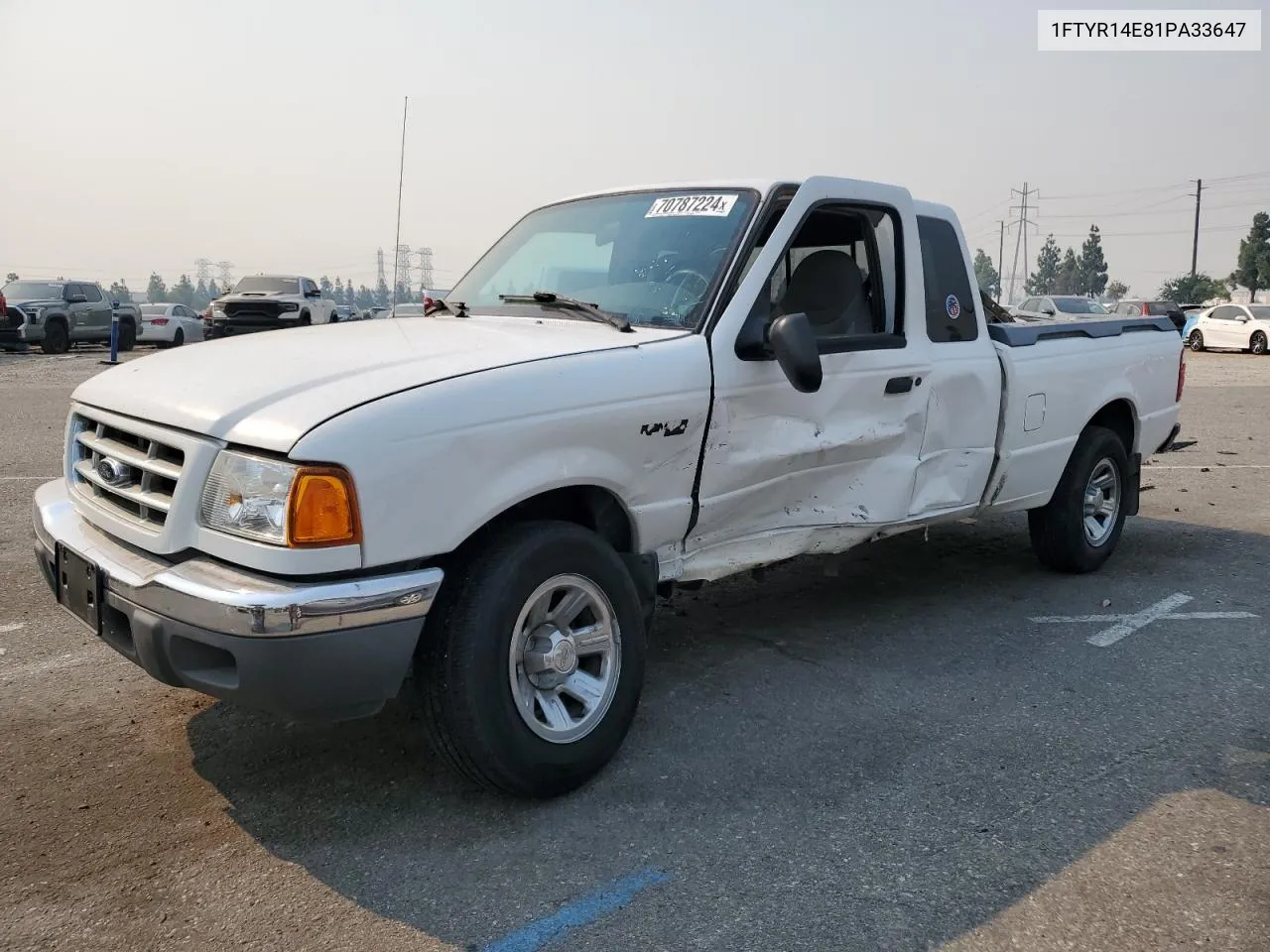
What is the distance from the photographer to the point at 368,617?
2820 mm

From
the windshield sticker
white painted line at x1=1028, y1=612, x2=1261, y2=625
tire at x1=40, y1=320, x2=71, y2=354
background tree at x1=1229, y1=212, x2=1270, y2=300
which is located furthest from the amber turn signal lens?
background tree at x1=1229, y1=212, x2=1270, y2=300

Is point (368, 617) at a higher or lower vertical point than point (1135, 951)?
higher

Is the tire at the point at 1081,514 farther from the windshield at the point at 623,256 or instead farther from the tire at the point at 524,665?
the tire at the point at 524,665

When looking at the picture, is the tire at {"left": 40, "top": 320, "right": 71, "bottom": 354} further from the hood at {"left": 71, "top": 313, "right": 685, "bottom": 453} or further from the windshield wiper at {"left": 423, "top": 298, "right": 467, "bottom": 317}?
the hood at {"left": 71, "top": 313, "right": 685, "bottom": 453}

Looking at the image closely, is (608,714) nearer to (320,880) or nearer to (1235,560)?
(320,880)

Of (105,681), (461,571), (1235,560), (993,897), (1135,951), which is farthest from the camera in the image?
(1235,560)

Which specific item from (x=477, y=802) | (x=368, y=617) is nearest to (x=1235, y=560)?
(x=477, y=802)

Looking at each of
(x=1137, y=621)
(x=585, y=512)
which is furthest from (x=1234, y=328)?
(x=585, y=512)

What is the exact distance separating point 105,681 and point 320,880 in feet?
5.97

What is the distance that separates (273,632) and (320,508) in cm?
33

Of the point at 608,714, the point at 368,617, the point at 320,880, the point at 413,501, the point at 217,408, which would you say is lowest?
the point at 320,880

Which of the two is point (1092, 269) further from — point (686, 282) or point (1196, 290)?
point (686, 282)

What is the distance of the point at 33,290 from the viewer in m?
24.6

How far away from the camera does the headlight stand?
108 inches
